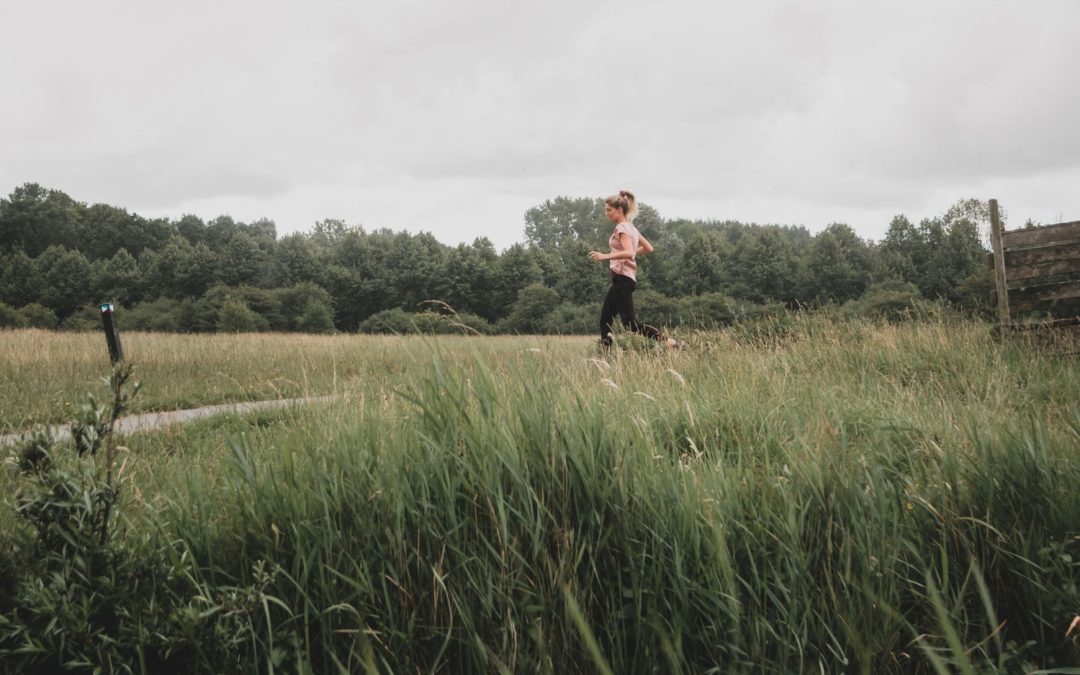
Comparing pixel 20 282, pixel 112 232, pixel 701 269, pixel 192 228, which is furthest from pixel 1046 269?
pixel 192 228

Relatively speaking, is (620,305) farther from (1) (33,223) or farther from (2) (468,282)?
(1) (33,223)

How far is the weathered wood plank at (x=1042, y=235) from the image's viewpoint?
8.37 metres

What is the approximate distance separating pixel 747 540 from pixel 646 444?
457 mm

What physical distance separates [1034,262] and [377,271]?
201 ft

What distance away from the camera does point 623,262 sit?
9016mm

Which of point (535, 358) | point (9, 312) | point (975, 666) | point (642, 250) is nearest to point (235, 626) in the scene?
point (535, 358)

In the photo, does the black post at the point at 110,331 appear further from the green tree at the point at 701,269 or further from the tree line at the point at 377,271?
the green tree at the point at 701,269

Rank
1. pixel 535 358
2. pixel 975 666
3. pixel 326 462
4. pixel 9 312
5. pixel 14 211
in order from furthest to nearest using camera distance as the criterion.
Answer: pixel 14 211 → pixel 9 312 → pixel 535 358 → pixel 326 462 → pixel 975 666

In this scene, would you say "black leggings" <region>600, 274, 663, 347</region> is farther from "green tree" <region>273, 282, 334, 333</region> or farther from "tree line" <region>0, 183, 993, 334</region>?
"green tree" <region>273, 282, 334, 333</region>

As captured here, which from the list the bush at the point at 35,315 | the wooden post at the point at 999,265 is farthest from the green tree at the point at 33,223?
the wooden post at the point at 999,265

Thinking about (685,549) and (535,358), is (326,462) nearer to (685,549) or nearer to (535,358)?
(535,358)

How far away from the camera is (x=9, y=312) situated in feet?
142

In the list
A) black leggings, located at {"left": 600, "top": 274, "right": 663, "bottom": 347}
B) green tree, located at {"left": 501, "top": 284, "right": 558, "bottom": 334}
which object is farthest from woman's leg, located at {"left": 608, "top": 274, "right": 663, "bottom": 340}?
green tree, located at {"left": 501, "top": 284, "right": 558, "bottom": 334}

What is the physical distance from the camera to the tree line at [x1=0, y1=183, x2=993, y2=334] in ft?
170
